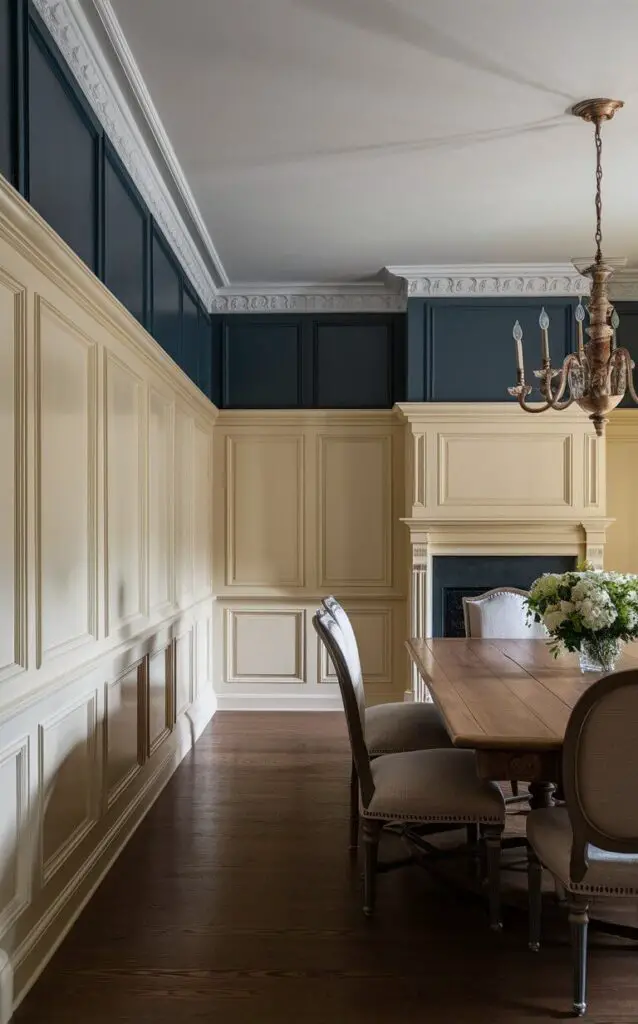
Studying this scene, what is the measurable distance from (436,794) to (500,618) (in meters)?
1.80

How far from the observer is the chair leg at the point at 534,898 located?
2373mm

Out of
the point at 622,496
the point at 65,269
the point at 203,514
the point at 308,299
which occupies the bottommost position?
the point at 203,514

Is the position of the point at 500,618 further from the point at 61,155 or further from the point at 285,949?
the point at 61,155

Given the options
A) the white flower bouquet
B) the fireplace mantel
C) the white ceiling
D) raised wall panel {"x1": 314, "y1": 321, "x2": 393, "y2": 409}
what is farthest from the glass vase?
raised wall panel {"x1": 314, "y1": 321, "x2": 393, "y2": 409}

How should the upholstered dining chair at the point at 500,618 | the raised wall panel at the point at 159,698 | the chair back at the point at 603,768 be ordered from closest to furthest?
1. the chair back at the point at 603,768
2. the raised wall panel at the point at 159,698
3. the upholstered dining chair at the point at 500,618

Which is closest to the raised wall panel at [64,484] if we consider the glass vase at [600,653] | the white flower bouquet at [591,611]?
the white flower bouquet at [591,611]

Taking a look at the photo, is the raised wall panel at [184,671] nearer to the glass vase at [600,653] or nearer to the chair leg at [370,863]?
the chair leg at [370,863]

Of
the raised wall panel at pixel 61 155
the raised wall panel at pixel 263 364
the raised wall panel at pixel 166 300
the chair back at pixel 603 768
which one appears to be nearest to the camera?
the chair back at pixel 603 768

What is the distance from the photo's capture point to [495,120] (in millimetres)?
3322

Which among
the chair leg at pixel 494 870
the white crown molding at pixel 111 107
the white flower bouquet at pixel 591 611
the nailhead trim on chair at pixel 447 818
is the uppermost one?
the white crown molding at pixel 111 107

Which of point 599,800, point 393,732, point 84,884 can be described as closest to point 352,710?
point 393,732

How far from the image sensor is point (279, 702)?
5.67 metres

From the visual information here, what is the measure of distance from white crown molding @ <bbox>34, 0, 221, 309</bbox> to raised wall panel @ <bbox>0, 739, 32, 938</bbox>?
7.11 feet

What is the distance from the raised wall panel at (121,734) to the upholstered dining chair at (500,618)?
1.79 meters
